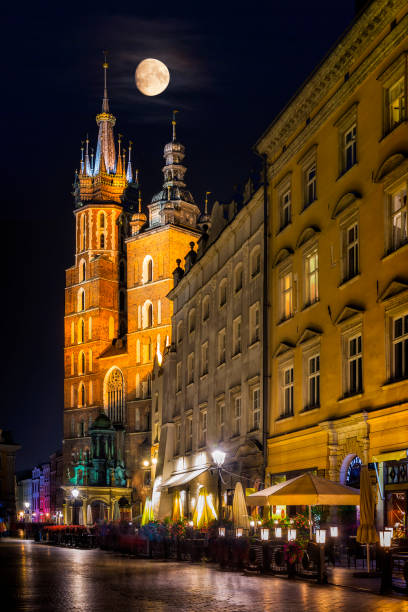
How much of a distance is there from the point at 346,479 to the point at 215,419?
16546 millimetres

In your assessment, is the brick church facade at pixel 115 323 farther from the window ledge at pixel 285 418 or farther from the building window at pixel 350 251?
the building window at pixel 350 251

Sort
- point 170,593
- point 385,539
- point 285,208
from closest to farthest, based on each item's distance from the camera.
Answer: point 385,539
point 170,593
point 285,208

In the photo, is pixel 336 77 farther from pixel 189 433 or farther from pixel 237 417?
pixel 189 433

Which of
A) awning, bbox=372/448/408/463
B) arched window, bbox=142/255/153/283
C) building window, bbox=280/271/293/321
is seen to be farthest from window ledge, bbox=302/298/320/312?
arched window, bbox=142/255/153/283

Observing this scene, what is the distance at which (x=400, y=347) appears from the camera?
74.4ft

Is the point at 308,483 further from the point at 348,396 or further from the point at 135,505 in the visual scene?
the point at 135,505

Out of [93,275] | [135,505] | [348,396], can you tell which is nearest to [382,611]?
[348,396]

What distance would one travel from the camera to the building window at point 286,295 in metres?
31.7

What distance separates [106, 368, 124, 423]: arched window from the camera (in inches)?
4210

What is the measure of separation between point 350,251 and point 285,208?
23.5 ft

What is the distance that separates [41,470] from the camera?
166m

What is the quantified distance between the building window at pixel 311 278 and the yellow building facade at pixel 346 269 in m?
0.07

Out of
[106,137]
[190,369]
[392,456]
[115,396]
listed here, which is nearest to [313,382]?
[392,456]

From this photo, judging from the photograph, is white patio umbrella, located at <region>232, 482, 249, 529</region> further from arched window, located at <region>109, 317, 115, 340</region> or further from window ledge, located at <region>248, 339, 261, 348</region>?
arched window, located at <region>109, 317, 115, 340</region>
